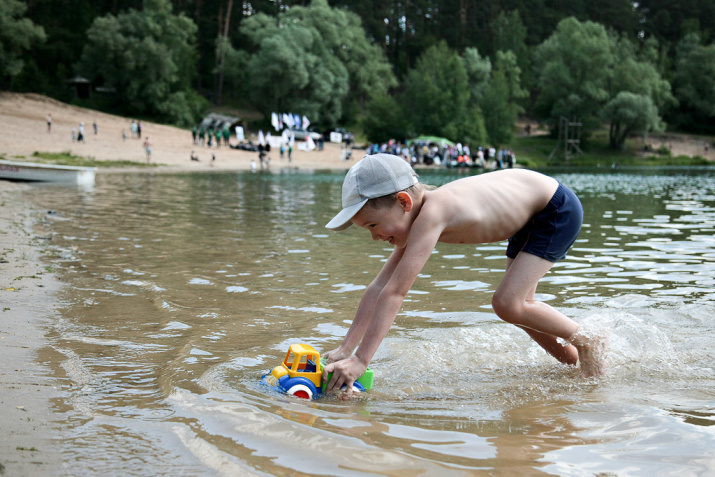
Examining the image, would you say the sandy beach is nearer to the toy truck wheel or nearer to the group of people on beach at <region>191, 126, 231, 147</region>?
the group of people on beach at <region>191, 126, 231, 147</region>

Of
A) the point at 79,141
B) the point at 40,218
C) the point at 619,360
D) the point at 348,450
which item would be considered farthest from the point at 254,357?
the point at 79,141

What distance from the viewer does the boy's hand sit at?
3771 mm

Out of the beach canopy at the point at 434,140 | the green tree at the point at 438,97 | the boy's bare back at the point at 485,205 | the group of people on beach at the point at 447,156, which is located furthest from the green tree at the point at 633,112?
the boy's bare back at the point at 485,205

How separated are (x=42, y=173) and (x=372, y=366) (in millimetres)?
21562

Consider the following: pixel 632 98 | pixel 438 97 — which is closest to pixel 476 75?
pixel 438 97

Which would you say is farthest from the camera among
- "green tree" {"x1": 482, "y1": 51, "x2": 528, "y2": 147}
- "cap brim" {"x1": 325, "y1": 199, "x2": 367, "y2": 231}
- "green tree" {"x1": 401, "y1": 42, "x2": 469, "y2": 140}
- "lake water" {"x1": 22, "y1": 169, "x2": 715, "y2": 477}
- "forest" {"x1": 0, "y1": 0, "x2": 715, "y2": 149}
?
"green tree" {"x1": 482, "y1": 51, "x2": 528, "y2": 147}

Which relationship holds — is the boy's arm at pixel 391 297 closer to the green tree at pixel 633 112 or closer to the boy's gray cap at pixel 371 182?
the boy's gray cap at pixel 371 182

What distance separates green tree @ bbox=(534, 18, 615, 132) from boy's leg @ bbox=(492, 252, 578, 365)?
2776 inches

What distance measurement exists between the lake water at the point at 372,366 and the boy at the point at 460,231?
1.01 ft

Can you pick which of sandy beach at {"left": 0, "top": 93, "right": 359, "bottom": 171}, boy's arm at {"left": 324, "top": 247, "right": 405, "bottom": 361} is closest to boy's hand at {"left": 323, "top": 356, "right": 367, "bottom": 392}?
boy's arm at {"left": 324, "top": 247, "right": 405, "bottom": 361}

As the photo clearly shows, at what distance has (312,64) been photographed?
65.9m

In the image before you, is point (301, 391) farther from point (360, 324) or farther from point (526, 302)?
point (526, 302)

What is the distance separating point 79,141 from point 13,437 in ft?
155

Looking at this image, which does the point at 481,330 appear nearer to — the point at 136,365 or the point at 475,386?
the point at 475,386
